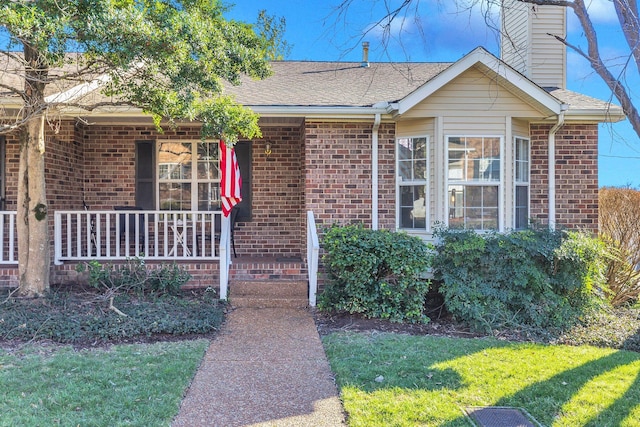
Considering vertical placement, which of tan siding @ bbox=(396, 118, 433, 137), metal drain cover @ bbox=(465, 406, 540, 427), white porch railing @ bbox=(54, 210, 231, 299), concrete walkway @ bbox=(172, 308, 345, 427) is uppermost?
tan siding @ bbox=(396, 118, 433, 137)

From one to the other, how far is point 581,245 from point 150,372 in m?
5.76

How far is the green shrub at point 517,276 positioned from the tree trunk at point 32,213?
5.55m

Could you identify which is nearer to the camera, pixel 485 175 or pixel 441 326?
pixel 441 326

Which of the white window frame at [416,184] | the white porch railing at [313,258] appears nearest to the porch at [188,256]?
the white porch railing at [313,258]

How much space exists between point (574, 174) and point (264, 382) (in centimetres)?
647

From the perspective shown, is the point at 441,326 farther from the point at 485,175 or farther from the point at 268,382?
the point at 268,382

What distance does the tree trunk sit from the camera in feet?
21.4

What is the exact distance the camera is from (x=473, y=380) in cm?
429

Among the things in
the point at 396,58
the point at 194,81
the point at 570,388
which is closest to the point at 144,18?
the point at 194,81

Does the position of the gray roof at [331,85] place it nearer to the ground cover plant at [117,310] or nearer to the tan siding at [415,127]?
the tan siding at [415,127]

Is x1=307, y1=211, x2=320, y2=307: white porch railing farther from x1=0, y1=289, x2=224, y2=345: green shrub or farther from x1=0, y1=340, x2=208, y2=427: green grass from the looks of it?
x1=0, y1=340, x2=208, y2=427: green grass

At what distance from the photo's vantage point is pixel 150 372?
429cm

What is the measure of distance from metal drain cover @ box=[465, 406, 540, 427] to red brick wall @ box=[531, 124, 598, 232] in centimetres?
501

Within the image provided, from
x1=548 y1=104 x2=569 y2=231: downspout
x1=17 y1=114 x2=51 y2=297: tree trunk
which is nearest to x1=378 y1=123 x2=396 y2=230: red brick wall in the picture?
x1=548 y1=104 x2=569 y2=231: downspout
